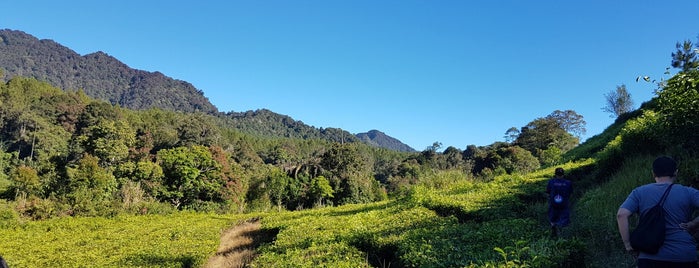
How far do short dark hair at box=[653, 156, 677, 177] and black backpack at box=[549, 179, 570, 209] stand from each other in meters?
4.32

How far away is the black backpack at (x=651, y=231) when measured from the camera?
333 centimetres

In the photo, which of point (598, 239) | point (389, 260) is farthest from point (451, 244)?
point (598, 239)

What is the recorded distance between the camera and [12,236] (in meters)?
13.5

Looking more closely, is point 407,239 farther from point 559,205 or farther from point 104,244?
point 104,244

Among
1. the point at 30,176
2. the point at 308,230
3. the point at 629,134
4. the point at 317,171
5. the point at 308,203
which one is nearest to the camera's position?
the point at 308,230

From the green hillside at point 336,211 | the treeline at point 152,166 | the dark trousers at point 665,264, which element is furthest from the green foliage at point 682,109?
the treeline at point 152,166

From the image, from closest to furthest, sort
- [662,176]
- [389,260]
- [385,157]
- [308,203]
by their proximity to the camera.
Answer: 1. [662,176]
2. [389,260]
3. [308,203]
4. [385,157]

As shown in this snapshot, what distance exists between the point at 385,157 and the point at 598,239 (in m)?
122

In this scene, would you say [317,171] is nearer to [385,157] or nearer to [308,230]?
[308,230]

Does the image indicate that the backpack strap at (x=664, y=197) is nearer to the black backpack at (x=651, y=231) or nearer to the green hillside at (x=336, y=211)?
the black backpack at (x=651, y=231)

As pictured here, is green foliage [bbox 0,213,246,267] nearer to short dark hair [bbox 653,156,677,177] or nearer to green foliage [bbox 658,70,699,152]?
short dark hair [bbox 653,156,677,177]

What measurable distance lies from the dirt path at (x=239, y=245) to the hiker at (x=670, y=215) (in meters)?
6.93

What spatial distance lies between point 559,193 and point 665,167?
4.51 meters

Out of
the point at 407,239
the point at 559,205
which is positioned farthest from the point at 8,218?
the point at 559,205
